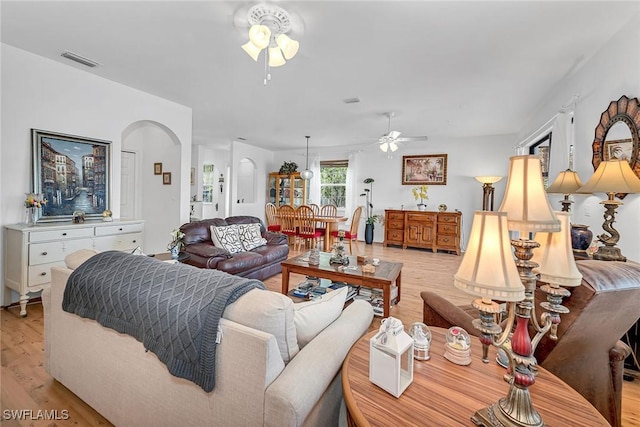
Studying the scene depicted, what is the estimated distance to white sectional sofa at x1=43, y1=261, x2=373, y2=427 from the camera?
939mm

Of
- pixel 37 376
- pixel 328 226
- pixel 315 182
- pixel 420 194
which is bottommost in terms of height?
pixel 37 376

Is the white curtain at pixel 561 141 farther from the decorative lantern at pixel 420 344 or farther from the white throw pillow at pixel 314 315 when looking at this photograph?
the white throw pillow at pixel 314 315

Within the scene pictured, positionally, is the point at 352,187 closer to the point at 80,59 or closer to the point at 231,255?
the point at 231,255

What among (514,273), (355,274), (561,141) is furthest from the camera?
(561,141)

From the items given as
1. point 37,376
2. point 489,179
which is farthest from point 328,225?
point 37,376

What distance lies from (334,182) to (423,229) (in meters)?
2.72

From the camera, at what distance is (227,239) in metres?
3.65

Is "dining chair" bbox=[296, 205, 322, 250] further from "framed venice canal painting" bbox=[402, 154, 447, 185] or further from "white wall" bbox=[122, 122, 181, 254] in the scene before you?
"framed venice canal painting" bbox=[402, 154, 447, 185]

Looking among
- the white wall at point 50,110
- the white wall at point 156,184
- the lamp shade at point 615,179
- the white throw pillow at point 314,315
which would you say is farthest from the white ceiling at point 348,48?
the white throw pillow at point 314,315

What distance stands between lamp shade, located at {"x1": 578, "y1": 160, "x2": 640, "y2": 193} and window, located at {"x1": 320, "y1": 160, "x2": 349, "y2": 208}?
5659 mm

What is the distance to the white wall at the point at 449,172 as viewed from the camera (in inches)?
234

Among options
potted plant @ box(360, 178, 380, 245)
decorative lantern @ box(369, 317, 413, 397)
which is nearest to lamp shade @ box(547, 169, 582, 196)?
decorative lantern @ box(369, 317, 413, 397)

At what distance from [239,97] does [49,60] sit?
2.01 meters

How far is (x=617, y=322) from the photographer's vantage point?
112 centimetres
